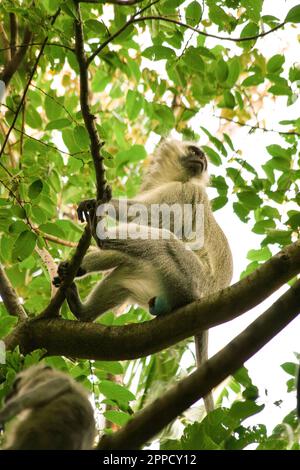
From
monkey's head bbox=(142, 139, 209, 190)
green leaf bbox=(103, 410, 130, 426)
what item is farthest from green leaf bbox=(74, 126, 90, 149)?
monkey's head bbox=(142, 139, 209, 190)

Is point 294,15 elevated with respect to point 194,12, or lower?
lower

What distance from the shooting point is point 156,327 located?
6.07 meters

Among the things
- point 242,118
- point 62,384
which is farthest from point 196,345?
point 242,118

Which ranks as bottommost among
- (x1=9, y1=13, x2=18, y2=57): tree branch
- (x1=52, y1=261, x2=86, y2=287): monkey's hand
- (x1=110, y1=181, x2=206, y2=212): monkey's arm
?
(x1=52, y1=261, x2=86, y2=287): monkey's hand

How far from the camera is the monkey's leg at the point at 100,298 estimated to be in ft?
24.3

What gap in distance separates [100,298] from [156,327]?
61.8 inches

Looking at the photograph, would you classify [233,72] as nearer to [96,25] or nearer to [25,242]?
[96,25]

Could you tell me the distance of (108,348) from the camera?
6285 mm

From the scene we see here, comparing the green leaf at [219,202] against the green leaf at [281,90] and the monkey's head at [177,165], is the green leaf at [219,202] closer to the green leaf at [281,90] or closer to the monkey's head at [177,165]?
the green leaf at [281,90]

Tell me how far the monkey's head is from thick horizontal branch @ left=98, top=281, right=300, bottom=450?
5.05m

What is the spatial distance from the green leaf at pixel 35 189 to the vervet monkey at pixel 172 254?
600 millimetres

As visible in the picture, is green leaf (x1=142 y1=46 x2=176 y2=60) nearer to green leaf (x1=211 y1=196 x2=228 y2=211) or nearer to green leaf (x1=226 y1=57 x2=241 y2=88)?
green leaf (x1=226 y1=57 x2=241 y2=88)

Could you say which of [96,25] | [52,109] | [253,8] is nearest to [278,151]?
[253,8]

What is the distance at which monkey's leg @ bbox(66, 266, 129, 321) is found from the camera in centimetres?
739
